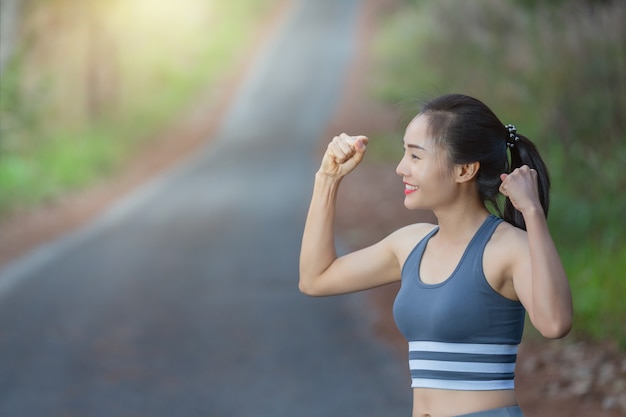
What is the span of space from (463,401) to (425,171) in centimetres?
57

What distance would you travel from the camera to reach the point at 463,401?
2438mm

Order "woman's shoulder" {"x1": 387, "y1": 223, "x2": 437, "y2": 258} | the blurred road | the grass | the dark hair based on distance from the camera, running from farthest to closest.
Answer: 1. the grass
2. the blurred road
3. "woman's shoulder" {"x1": 387, "y1": 223, "x2": 437, "y2": 258}
4. the dark hair

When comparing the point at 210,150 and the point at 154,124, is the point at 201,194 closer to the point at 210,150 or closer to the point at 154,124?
the point at 210,150

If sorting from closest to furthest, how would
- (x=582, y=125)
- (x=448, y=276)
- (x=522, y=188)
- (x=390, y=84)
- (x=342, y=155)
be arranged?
(x=522, y=188), (x=448, y=276), (x=342, y=155), (x=582, y=125), (x=390, y=84)

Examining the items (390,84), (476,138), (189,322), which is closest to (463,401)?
(476,138)

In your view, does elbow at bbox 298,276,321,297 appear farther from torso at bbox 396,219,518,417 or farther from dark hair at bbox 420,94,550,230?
dark hair at bbox 420,94,550,230

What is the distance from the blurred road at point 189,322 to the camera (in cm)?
761

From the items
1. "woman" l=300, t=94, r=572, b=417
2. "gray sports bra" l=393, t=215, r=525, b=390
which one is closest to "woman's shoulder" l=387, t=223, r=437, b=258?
"woman" l=300, t=94, r=572, b=417

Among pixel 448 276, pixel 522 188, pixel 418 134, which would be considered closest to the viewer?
pixel 522 188

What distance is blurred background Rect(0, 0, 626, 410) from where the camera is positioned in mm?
8930

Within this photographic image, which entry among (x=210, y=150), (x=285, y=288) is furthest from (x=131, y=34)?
(x=285, y=288)

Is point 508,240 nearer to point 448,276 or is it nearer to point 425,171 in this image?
point 448,276

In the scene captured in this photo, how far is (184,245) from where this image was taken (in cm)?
1334

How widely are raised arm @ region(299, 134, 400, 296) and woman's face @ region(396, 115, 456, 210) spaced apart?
0.25 m
